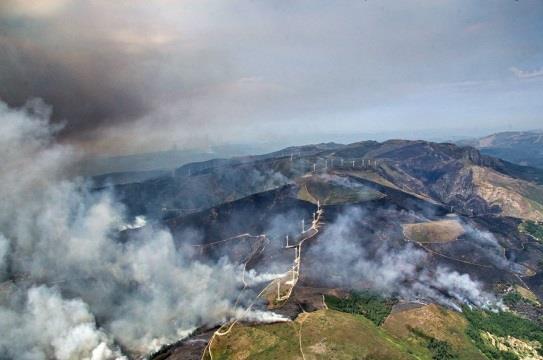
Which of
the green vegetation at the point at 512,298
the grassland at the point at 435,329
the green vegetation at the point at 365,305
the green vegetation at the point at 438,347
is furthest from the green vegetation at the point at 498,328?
the green vegetation at the point at 365,305

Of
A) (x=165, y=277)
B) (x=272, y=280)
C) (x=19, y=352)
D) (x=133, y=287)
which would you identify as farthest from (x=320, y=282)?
(x=19, y=352)

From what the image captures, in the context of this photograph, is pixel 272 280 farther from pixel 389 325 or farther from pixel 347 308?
pixel 389 325

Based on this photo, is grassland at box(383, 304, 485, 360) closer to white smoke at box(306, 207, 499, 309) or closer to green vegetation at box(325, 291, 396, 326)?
green vegetation at box(325, 291, 396, 326)

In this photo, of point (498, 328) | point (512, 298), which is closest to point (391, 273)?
point (498, 328)

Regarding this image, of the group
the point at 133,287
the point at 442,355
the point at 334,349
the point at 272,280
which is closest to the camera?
the point at 334,349

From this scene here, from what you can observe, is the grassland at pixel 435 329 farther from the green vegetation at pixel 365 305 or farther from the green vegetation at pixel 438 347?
the green vegetation at pixel 365 305

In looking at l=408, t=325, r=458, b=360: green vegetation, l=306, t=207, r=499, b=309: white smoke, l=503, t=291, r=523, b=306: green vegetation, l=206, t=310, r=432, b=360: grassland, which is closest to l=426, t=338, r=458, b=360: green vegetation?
l=408, t=325, r=458, b=360: green vegetation
